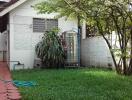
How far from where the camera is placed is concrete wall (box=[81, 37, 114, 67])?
16.6 metres

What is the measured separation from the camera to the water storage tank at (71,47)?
1720 centimetres

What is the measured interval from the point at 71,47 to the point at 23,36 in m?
2.52

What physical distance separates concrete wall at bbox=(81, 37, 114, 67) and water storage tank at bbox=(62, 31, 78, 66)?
99 cm

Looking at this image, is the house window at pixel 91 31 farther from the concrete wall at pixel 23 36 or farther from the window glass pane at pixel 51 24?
the concrete wall at pixel 23 36

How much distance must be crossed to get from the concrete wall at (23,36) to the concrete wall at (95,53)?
270cm

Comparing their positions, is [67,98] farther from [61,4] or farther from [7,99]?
[61,4]

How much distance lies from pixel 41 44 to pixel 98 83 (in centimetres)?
760

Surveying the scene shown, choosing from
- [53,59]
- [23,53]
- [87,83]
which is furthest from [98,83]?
[23,53]

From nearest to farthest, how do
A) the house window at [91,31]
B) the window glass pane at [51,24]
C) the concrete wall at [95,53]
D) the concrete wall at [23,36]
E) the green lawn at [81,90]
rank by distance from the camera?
the green lawn at [81,90] < the house window at [91,31] < the concrete wall at [95,53] < the concrete wall at [23,36] < the window glass pane at [51,24]

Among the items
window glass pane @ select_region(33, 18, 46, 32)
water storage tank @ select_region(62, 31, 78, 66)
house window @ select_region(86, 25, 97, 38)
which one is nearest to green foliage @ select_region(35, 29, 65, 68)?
water storage tank @ select_region(62, 31, 78, 66)

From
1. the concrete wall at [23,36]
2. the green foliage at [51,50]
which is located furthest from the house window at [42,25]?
the green foliage at [51,50]

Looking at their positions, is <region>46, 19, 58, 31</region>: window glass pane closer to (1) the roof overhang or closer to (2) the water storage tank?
(2) the water storage tank

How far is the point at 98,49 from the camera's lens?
17.4 metres

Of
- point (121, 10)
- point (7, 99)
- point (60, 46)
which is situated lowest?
point (7, 99)
